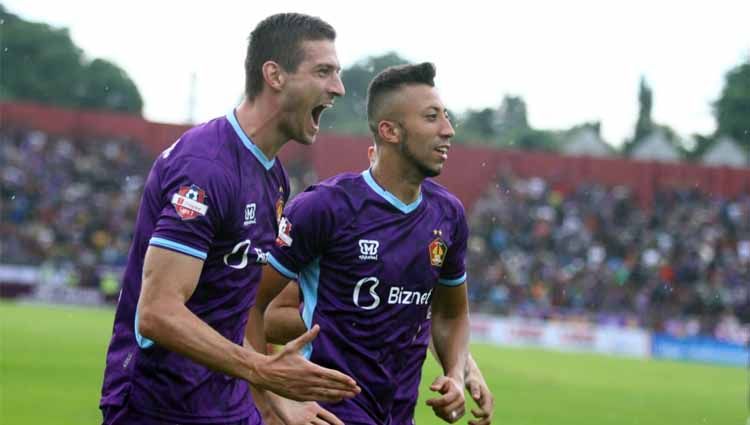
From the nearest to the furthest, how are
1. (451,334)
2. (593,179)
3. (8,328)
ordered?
(451,334), (8,328), (593,179)

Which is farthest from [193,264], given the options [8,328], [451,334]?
[8,328]

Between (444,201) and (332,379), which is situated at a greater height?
(444,201)

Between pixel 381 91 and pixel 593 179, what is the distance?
127 ft

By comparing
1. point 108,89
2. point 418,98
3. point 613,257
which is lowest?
point 613,257

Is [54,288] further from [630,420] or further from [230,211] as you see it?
[230,211]

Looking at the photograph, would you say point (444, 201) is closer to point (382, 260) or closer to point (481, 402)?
point (382, 260)

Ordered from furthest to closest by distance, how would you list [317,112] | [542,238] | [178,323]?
[542,238] → [317,112] → [178,323]

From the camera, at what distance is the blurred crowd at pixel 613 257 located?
33406 mm

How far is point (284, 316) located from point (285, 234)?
2.16 feet

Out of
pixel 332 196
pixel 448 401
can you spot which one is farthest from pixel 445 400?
pixel 332 196

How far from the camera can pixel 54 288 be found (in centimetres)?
3478

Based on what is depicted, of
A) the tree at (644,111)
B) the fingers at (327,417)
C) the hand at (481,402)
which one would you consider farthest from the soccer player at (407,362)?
the tree at (644,111)

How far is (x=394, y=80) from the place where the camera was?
19.8ft

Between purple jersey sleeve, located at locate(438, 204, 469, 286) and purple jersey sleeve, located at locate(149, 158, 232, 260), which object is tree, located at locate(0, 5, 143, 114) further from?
purple jersey sleeve, located at locate(149, 158, 232, 260)
